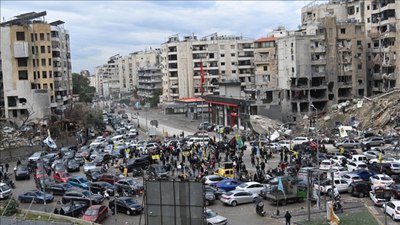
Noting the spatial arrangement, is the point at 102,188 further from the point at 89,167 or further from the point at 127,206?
the point at 89,167

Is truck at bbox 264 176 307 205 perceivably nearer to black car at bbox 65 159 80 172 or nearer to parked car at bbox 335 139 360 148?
black car at bbox 65 159 80 172

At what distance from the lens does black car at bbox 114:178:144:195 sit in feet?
103

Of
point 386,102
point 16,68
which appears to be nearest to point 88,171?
point 386,102

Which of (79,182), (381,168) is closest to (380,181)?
(381,168)

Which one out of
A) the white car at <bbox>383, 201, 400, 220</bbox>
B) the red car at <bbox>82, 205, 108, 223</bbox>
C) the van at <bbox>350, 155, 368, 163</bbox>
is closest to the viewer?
the white car at <bbox>383, 201, 400, 220</bbox>

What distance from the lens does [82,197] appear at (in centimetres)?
2912

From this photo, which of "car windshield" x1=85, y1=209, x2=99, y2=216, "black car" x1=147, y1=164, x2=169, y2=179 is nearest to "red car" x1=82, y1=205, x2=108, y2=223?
"car windshield" x1=85, y1=209, x2=99, y2=216

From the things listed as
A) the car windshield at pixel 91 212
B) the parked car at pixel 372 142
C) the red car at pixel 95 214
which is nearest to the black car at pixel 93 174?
the red car at pixel 95 214

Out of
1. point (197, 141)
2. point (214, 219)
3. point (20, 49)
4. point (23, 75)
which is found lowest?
point (214, 219)

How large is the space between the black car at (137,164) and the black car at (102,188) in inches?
267

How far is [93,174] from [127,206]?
9439mm

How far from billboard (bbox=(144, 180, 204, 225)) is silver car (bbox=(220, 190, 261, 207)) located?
929 centimetres

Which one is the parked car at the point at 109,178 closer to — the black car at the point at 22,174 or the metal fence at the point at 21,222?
the black car at the point at 22,174

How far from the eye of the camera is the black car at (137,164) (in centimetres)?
3941
